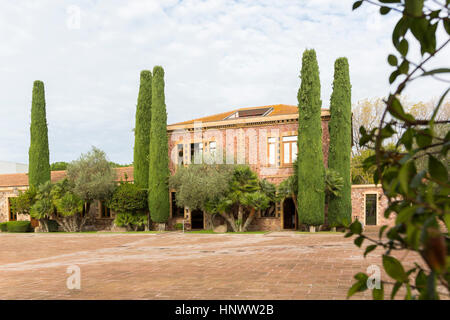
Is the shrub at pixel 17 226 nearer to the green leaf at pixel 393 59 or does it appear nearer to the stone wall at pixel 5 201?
the stone wall at pixel 5 201

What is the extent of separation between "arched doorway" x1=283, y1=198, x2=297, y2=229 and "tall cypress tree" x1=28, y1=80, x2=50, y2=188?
54.0ft

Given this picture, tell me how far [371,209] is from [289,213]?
6406mm

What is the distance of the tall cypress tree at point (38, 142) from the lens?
23219mm

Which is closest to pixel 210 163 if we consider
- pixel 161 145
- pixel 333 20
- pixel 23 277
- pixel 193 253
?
pixel 161 145

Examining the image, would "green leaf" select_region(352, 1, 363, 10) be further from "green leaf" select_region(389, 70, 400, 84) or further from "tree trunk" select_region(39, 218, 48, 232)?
"tree trunk" select_region(39, 218, 48, 232)

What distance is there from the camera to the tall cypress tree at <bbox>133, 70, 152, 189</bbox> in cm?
2164

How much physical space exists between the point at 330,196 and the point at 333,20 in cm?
1575

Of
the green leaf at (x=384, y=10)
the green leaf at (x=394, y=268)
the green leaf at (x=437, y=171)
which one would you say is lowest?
the green leaf at (x=394, y=268)

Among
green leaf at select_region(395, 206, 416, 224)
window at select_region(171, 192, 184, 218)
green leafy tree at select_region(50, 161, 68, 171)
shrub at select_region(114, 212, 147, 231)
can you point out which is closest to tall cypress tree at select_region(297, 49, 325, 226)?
window at select_region(171, 192, 184, 218)

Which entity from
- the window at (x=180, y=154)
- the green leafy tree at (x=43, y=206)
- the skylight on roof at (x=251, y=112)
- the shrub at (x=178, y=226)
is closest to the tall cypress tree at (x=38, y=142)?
the green leafy tree at (x=43, y=206)

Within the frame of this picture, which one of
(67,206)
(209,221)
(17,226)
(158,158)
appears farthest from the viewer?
(17,226)

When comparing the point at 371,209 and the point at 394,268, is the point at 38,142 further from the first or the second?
the point at 394,268

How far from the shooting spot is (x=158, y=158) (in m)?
20.7

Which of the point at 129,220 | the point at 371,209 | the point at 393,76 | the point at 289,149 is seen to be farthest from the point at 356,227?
the point at 371,209
